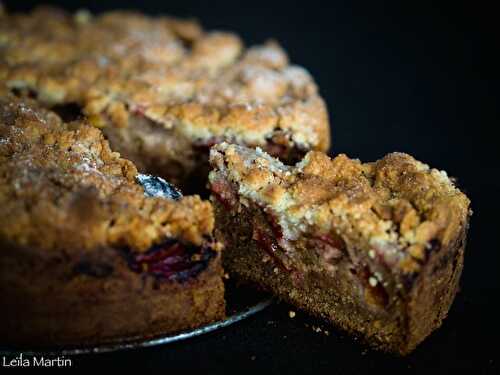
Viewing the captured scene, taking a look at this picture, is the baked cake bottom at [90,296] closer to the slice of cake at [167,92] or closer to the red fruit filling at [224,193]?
the red fruit filling at [224,193]

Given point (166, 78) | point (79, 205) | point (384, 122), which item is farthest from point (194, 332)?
point (384, 122)

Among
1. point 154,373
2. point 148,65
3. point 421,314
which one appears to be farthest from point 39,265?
point 148,65

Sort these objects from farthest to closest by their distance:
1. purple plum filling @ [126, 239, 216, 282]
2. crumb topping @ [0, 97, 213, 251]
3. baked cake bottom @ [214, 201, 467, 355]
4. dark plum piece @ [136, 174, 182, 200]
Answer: dark plum piece @ [136, 174, 182, 200] < baked cake bottom @ [214, 201, 467, 355] < purple plum filling @ [126, 239, 216, 282] < crumb topping @ [0, 97, 213, 251]

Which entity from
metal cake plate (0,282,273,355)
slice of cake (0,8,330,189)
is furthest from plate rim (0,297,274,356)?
slice of cake (0,8,330,189)

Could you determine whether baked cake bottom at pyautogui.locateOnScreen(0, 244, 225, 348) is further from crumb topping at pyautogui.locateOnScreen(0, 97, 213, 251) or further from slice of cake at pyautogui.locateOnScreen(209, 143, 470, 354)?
slice of cake at pyautogui.locateOnScreen(209, 143, 470, 354)

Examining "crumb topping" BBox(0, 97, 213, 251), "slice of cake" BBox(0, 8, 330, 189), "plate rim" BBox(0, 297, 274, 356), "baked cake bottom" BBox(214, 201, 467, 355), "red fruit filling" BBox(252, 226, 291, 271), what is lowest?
"plate rim" BBox(0, 297, 274, 356)

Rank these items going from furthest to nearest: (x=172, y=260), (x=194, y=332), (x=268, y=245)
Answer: (x=268, y=245)
(x=194, y=332)
(x=172, y=260)

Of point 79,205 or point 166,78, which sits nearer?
point 79,205

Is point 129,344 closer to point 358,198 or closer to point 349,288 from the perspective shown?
point 349,288
